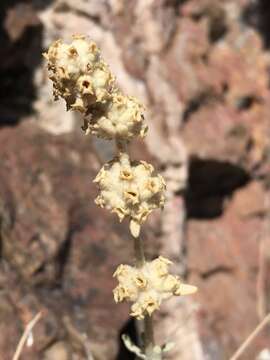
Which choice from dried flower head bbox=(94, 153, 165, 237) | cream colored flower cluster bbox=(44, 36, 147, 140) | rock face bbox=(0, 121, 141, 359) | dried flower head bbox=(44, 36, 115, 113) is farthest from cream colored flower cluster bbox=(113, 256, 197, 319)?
rock face bbox=(0, 121, 141, 359)

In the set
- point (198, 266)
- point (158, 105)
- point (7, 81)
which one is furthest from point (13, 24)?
point (198, 266)

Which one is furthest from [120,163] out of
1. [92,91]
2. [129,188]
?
[92,91]

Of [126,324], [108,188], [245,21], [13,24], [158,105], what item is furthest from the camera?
[245,21]

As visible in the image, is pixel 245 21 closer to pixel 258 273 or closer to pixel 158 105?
pixel 158 105

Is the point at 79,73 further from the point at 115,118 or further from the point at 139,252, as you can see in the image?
the point at 139,252

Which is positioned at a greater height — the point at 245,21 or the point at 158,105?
the point at 245,21

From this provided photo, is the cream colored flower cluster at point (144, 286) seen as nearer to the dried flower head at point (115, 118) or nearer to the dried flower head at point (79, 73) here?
the dried flower head at point (115, 118)

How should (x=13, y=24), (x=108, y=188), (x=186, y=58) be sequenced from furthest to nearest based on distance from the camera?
1. (x=186, y=58)
2. (x=13, y=24)
3. (x=108, y=188)
